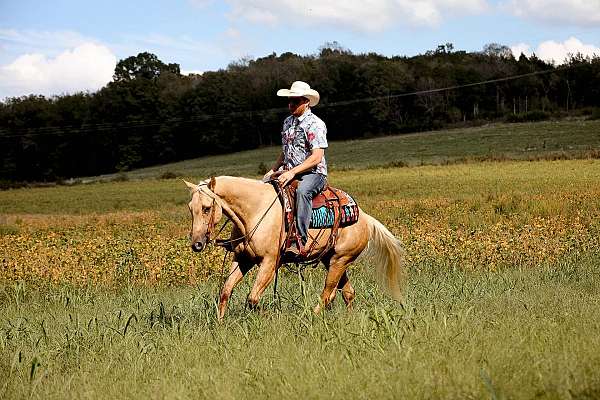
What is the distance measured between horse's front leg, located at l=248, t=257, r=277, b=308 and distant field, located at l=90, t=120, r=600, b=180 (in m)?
47.2

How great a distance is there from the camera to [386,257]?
9.65 meters

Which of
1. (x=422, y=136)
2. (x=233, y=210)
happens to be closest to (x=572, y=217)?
(x=233, y=210)

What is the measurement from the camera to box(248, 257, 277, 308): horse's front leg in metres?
8.09

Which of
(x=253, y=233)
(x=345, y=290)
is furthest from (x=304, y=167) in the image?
(x=345, y=290)

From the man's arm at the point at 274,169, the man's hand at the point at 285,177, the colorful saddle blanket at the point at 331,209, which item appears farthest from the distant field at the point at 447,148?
the man's hand at the point at 285,177

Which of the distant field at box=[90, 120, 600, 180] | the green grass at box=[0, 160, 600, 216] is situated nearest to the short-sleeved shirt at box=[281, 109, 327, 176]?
the green grass at box=[0, 160, 600, 216]

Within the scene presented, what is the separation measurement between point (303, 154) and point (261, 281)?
1.68 metres

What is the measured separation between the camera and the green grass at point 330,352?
193 inches

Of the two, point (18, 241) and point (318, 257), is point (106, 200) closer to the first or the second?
point (18, 241)

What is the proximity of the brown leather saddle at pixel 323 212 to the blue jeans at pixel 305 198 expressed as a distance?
82mm

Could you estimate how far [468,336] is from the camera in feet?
19.6

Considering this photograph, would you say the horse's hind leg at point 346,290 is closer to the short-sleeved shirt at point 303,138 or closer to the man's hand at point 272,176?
the short-sleeved shirt at point 303,138

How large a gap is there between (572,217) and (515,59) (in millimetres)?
103783

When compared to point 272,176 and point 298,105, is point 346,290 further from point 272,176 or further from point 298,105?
point 298,105
